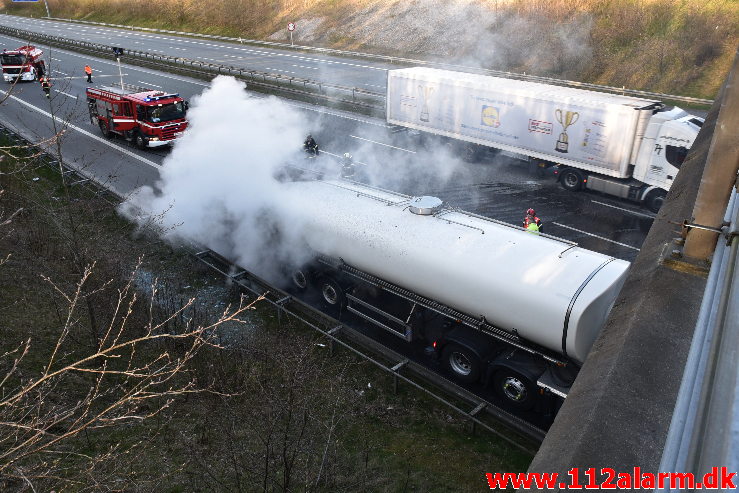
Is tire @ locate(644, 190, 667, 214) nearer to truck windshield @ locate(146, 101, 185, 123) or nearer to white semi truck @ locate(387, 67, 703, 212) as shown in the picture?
white semi truck @ locate(387, 67, 703, 212)

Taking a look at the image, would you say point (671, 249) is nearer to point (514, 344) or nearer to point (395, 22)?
point (514, 344)

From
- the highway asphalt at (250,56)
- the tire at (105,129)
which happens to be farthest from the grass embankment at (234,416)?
the highway asphalt at (250,56)

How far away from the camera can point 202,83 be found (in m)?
36.6

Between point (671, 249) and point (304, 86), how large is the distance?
30286 mm

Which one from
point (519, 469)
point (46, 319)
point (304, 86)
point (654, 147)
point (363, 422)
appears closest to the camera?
point (519, 469)

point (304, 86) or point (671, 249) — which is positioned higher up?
point (671, 249)

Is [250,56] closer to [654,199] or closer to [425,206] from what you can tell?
[654,199]

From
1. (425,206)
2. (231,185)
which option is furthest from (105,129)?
(425,206)

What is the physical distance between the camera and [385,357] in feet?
35.3

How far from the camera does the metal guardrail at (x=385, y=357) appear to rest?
8.70 metres

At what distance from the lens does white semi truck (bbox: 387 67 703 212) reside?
18.0 metres

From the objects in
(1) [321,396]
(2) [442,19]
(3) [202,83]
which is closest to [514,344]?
(1) [321,396]

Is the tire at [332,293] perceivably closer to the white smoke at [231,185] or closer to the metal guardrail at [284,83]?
the white smoke at [231,185]

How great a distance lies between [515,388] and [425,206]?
3.86 metres
